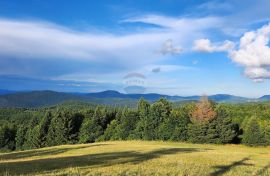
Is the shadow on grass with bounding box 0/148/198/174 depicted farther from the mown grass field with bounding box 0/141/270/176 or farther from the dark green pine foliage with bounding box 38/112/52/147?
the dark green pine foliage with bounding box 38/112/52/147

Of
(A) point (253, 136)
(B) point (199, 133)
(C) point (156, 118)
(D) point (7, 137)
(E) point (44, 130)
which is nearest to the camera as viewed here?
(A) point (253, 136)

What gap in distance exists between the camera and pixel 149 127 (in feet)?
344

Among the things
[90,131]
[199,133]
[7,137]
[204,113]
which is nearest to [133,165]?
[199,133]

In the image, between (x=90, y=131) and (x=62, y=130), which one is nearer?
(x=62, y=130)

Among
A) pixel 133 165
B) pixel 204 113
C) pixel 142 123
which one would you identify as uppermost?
pixel 204 113

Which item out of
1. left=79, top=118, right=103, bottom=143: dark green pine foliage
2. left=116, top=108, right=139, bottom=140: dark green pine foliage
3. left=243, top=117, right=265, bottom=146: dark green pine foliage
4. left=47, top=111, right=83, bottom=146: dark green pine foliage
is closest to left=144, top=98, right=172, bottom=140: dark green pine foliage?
left=116, top=108, right=139, bottom=140: dark green pine foliage

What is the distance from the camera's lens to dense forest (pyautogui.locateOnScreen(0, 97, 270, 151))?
96.5 meters

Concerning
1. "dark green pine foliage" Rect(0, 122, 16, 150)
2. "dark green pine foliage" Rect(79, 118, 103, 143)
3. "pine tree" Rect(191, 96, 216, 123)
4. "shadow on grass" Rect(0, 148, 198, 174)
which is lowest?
"dark green pine foliage" Rect(0, 122, 16, 150)

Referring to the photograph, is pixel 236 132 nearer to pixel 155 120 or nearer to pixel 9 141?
pixel 155 120

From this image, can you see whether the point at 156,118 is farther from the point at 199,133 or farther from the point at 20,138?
the point at 20,138

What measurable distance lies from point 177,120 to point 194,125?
563cm

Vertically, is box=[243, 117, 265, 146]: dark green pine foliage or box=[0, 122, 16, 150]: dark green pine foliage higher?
box=[243, 117, 265, 146]: dark green pine foliage

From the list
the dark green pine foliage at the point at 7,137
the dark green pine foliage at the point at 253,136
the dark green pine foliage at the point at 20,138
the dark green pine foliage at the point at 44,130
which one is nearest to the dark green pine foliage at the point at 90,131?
the dark green pine foliage at the point at 44,130

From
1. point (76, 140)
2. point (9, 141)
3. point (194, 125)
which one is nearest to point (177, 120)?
point (194, 125)
